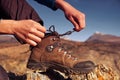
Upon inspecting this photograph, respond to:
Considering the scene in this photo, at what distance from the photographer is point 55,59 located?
11.1 ft

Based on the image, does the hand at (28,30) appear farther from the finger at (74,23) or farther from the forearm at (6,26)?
the finger at (74,23)

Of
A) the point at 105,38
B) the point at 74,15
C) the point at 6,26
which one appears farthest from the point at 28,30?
the point at 105,38

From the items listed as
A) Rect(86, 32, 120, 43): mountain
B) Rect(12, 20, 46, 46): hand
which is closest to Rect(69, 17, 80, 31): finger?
Rect(12, 20, 46, 46): hand

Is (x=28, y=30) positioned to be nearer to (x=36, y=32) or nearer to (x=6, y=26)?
(x=36, y=32)

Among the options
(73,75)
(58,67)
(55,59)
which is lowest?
(73,75)

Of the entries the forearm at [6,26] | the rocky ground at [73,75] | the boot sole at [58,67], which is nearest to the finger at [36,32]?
the forearm at [6,26]

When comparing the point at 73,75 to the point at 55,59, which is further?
the point at 73,75

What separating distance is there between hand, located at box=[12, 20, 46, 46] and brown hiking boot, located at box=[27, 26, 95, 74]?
52.4 inches

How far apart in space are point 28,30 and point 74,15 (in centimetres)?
103

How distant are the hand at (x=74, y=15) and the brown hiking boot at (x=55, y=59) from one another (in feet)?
1.53

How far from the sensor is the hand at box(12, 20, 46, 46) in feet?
6.17

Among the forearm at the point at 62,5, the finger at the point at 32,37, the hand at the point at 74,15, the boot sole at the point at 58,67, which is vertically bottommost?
the boot sole at the point at 58,67

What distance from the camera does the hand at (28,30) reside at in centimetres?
188

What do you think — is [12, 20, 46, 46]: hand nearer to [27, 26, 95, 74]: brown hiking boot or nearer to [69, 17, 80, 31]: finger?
[69, 17, 80, 31]: finger
